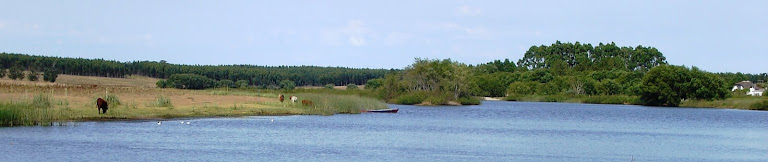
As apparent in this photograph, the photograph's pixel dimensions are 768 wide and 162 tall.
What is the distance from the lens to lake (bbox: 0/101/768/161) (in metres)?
31.4

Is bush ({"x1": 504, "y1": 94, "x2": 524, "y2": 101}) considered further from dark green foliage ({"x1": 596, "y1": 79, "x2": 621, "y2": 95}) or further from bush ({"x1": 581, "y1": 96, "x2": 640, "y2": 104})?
bush ({"x1": 581, "y1": 96, "x2": 640, "y2": 104})

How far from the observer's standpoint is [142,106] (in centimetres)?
5584

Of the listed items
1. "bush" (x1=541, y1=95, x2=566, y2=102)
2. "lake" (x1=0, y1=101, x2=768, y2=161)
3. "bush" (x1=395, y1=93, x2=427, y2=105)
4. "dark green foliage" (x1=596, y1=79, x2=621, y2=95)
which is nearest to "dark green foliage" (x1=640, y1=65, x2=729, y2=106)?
"bush" (x1=395, y1=93, x2=427, y2=105)

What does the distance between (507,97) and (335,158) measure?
4851 inches

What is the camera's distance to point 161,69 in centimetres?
16088

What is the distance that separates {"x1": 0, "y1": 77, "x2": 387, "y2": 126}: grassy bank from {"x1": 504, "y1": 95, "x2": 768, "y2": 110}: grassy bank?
164ft

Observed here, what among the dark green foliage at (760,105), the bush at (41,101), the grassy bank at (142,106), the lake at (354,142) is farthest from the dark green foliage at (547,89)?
the bush at (41,101)

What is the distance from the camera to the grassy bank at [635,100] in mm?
105150

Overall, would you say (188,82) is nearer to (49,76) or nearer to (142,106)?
(49,76)

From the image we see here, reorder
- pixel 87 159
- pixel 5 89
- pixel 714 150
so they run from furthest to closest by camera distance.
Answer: pixel 5 89, pixel 714 150, pixel 87 159

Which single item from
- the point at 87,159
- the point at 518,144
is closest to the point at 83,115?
the point at 87,159

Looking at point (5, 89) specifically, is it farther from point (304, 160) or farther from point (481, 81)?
point (481, 81)

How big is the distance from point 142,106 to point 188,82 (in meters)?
78.2

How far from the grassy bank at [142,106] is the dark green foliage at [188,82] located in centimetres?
5405
